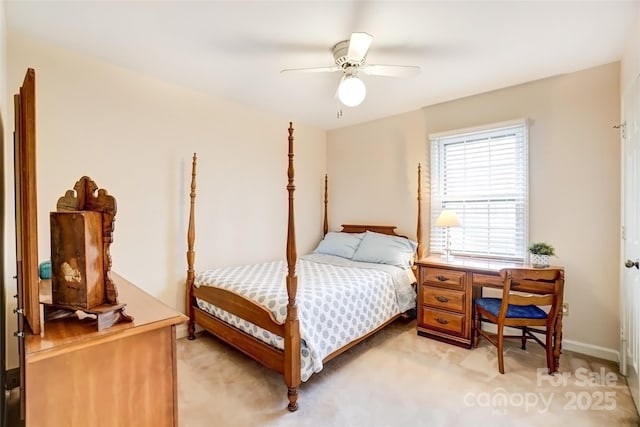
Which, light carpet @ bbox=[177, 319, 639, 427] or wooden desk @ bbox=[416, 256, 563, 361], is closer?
light carpet @ bbox=[177, 319, 639, 427]

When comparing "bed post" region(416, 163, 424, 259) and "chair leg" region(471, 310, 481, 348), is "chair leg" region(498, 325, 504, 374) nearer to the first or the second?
"chair leg" region(471, 310, 481, 348)

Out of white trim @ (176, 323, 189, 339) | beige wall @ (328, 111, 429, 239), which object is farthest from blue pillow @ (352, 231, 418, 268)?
white trim @ (176, 323, 189, 339)

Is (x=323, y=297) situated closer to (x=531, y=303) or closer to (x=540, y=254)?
(x=531, y=303)

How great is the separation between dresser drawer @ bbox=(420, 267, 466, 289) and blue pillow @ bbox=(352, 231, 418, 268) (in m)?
0.39

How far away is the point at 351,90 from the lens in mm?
2268

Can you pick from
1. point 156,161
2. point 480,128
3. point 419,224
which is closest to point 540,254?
point 419,224

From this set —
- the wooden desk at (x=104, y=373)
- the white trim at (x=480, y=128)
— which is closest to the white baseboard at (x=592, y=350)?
the white trim at (x=480, y=128)

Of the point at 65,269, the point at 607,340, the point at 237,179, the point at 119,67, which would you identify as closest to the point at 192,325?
the point at 237,179

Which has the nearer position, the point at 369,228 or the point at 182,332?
the point at 182,332

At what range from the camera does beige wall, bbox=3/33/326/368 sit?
2.39 metres

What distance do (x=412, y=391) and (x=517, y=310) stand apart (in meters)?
1.08

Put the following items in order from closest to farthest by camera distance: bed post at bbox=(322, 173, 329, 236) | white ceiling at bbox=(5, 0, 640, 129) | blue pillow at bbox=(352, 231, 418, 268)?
white ceiling at bbox=(5, 0, 640, 129) → blue pillow at bbox=(352, 231, 418, 268) → bed post at bbox=(322, 173, 329, 236)

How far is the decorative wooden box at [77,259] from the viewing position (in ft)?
3.47

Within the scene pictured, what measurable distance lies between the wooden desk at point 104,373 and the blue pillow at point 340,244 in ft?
9.43
